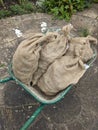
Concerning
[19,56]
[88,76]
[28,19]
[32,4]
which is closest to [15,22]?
[28,19]

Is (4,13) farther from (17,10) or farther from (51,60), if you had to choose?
(51,60)

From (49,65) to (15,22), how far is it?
4.68 feet

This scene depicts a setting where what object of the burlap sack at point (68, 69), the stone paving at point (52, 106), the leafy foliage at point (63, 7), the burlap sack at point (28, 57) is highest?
the burlap sack at point (28, 57)

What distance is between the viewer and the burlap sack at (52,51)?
280 centimetres

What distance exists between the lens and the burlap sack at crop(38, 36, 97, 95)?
8.96 feet

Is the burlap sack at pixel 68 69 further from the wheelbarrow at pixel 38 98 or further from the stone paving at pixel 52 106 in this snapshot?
the stone paving at pixel 52 106

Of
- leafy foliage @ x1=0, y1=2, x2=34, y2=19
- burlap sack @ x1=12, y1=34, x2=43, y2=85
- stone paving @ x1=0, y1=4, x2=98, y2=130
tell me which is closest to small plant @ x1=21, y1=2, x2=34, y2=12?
leafy foliage @ x1=0, y1=2, x2=34, y2=19

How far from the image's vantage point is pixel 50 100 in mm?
2723

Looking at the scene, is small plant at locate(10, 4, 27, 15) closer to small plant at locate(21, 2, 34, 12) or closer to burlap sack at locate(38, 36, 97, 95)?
small plant at locate(21, 2, 34, 12)

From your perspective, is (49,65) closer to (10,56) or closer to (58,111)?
(58,111)

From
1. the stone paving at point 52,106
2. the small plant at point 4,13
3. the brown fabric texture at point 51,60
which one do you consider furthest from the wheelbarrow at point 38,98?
the small plant at point 4,13

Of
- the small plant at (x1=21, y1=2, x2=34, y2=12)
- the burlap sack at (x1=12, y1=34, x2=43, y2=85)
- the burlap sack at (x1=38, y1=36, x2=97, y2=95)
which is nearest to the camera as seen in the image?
the burlap sack at (x1=12, y1=34, x2=43, y2=85)

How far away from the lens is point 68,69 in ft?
9.05

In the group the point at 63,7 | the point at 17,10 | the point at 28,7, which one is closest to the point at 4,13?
the point at 17,10
